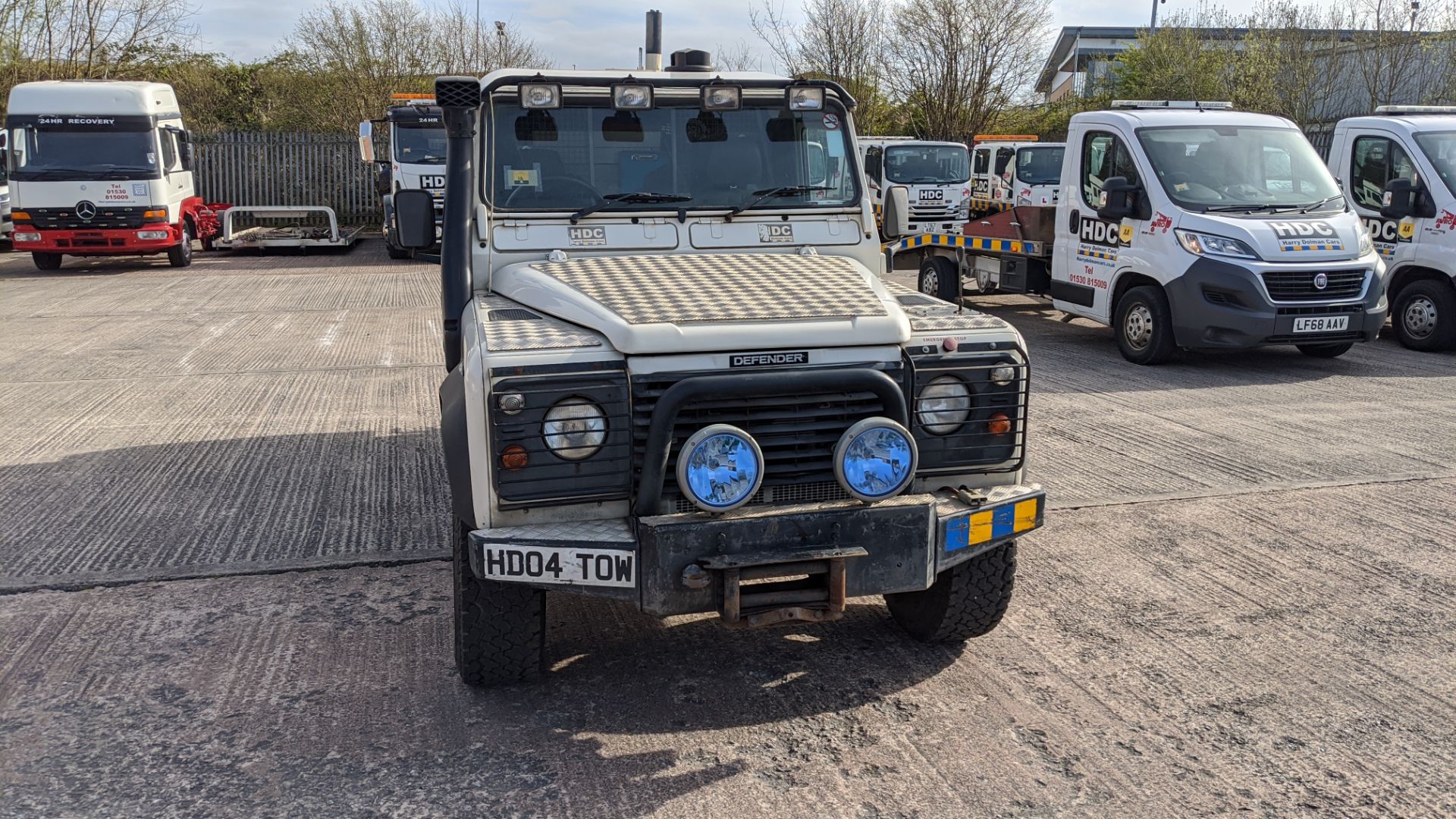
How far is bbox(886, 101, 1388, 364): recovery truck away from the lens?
32.0 feet

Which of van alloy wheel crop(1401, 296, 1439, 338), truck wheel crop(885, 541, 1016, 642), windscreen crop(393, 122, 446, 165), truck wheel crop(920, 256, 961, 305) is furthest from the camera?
windscreen crop(393, 122, 446, 165)

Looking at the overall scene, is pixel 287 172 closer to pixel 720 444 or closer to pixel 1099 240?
pixel 1099 240

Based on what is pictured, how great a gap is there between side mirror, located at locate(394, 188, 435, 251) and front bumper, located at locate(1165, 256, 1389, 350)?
7092 mm

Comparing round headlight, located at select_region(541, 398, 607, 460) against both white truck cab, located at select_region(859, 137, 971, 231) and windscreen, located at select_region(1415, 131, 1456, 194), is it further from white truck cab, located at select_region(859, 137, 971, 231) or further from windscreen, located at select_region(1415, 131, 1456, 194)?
white truck cab, located at select_region(859, 137, 971, 231)

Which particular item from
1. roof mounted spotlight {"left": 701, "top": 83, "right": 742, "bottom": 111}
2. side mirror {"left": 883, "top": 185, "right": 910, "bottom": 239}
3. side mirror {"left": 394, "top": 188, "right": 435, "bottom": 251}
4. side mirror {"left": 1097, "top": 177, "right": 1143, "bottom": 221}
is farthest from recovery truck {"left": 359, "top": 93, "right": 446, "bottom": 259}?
roof mounted spotlight {"left": 701, "top": 83, "right": 742, "bottom": 111}

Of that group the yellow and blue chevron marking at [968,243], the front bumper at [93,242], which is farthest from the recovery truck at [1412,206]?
the front bumper at [93,242]

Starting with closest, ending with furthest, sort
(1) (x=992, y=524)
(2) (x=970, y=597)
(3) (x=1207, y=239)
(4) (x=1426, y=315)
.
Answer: (1) (x=992, y=524) → (2) (x=970, y=597) → (3) (x=1207, y=239) → (4) (x=1426, y=315)

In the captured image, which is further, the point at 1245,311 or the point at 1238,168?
the point at 1238,168

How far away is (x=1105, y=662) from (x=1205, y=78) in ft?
86.6

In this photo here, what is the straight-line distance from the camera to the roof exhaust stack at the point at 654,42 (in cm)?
548

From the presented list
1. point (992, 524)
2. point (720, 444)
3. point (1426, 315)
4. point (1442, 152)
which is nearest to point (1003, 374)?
point (992, 524)

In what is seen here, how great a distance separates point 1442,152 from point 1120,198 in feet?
11.9

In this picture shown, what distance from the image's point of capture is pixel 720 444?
352cm

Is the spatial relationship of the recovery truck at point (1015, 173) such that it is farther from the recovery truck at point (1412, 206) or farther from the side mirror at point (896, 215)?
the side mirror at point (896, 215)
